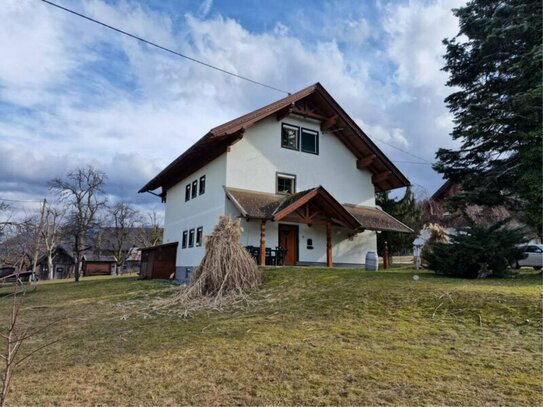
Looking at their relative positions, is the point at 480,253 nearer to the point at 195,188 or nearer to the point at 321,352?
the point at 321,352

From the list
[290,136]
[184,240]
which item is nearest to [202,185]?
[184,240]

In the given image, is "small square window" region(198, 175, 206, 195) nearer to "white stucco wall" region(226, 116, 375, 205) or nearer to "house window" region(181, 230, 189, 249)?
"house window" region(181, 230, 189, 249)

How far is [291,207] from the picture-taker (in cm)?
1600

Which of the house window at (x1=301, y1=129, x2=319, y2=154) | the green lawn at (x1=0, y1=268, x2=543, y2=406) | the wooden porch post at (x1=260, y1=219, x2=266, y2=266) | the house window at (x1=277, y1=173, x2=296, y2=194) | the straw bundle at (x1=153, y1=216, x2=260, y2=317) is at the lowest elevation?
the green lawn at (x1=0, y1=268, x2=543, y2=406)

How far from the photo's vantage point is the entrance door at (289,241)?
18.5m

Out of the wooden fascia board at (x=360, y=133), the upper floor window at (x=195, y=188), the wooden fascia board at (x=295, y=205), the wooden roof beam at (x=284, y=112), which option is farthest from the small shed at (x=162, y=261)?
the wooden fascia board at (x=360, y=133)

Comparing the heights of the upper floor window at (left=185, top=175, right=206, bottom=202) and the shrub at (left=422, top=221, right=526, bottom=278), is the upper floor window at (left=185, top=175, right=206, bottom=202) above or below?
above

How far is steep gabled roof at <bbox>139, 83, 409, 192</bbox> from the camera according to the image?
56.7ft

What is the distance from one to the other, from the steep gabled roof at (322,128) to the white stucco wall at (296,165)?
0.44 m

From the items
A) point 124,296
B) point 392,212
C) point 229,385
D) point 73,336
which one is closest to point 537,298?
point 229,385

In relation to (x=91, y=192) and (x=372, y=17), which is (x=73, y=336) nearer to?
(x=372, y=17)

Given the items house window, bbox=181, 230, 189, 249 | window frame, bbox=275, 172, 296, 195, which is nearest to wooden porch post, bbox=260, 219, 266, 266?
window frame, bbox=275, 172, 296, 195

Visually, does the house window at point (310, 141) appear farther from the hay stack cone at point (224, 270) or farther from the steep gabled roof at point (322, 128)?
the hay stack cone at point (224, 270)

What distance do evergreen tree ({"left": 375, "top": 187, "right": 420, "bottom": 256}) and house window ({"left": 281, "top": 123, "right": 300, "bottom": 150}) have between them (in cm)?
685
